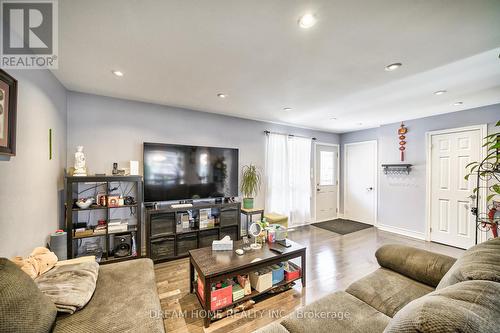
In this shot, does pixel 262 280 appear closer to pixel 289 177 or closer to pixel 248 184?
pixel 248 184

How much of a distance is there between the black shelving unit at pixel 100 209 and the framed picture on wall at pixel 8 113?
40.8 inches

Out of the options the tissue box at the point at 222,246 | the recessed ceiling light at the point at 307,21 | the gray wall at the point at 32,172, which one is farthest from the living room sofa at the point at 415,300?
the gray wall at the point at 32,172

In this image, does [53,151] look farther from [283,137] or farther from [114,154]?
[283,137]

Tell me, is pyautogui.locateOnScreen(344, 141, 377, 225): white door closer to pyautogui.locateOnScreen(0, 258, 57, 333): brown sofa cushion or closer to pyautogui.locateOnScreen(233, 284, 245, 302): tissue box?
pyautogui.locateOnScreen(233, 284, 245, 302): tissue box

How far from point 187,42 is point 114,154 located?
7.03ft

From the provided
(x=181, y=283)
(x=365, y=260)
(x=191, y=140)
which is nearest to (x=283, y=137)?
(x=191, y=140)

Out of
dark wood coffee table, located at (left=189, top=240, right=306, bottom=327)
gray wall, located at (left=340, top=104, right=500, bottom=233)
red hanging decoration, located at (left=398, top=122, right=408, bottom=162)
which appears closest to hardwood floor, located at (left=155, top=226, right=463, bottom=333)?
dark wood coffee table, located at (left=189, top=240, right=306, bottom=327)

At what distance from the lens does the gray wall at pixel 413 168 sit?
3.46 metres

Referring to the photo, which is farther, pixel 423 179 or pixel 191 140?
pixel 423 179

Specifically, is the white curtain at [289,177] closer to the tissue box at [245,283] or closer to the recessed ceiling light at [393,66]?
the tissue box at [245,283]

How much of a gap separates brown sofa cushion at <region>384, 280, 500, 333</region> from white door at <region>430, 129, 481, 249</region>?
377 cm

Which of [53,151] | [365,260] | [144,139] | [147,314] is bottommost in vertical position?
Result: [365,260]

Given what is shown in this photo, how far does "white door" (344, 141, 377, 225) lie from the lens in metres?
4.70

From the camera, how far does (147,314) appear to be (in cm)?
118
